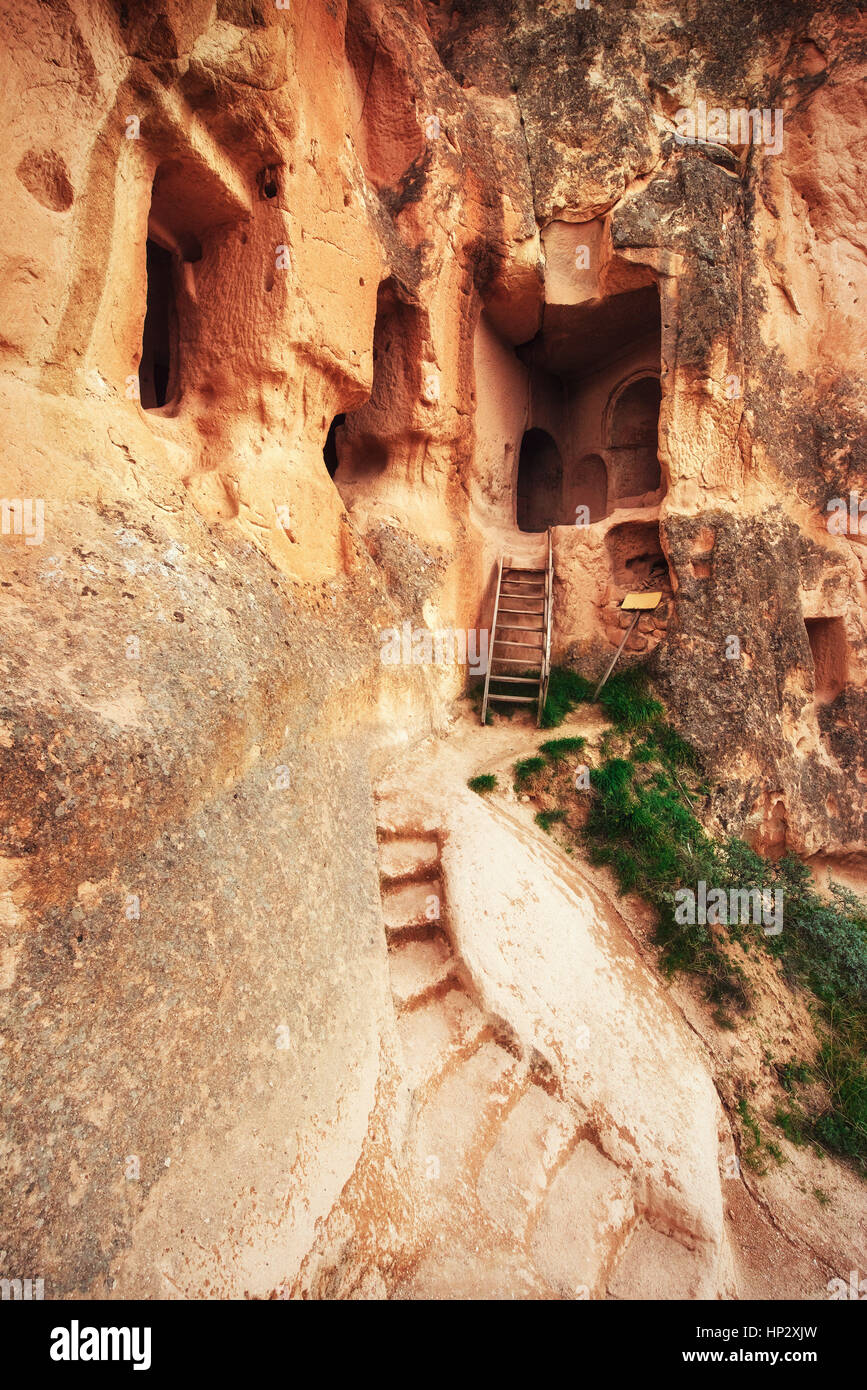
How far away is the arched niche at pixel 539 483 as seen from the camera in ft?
36.2

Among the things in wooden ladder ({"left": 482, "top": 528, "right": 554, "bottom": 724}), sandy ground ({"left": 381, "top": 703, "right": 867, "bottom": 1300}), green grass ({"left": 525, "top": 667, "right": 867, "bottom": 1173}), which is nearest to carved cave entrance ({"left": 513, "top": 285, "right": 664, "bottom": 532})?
wooden ladder ({"left": 482, "top": 528, "right": 554, "bottom": 724})

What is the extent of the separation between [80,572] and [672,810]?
5227 millimetres

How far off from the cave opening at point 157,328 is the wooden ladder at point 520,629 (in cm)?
411

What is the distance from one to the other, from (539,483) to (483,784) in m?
7.09

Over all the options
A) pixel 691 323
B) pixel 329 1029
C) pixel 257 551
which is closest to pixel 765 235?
pixel 691 323

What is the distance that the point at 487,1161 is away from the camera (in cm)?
345

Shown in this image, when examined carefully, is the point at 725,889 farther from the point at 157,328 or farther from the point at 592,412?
the point at 157,328

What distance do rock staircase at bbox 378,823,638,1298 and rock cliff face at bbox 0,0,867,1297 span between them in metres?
0.03

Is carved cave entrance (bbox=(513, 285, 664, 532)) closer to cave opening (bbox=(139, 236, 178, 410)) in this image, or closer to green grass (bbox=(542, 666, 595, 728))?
green grass (bbox=(542, 666, 595, 728))

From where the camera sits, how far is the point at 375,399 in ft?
23.1

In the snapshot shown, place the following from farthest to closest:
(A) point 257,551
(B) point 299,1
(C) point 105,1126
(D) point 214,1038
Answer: (B) point 299,1 < (A) point 257,551 < (D) point 214,1038 < (C) point 105,1126

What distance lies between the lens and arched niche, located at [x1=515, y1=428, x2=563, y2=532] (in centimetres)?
1103

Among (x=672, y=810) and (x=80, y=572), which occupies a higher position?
(x=80, y=572)

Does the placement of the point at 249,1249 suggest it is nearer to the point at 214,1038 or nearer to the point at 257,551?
the point at 214,1038
